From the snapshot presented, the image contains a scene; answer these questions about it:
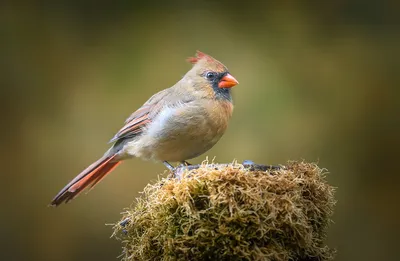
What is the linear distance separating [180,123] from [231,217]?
0.98 m

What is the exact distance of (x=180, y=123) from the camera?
239cm

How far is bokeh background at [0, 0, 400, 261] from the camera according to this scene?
3.80 m

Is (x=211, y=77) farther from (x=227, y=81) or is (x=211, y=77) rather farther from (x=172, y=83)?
(x=172, y=83)

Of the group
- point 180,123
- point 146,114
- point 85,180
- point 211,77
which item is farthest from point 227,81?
point 85,180

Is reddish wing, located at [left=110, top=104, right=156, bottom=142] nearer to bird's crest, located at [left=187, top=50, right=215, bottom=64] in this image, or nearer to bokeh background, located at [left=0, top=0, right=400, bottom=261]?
bird's crest, located at [left=187, top=50, right=215, bottom=64]

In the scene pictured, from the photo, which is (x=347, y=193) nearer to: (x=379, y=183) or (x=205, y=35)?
(x=379, y=183)

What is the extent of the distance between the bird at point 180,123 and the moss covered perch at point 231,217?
2.34 ft

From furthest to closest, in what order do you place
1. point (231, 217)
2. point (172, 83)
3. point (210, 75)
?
point (172, 83) < point (210, 75) < point (231, 217)

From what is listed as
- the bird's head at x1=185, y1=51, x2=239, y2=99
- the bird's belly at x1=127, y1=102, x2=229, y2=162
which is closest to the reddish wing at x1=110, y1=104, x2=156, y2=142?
the bird's belly at x1=127, y1=102, x2=229, y2=162

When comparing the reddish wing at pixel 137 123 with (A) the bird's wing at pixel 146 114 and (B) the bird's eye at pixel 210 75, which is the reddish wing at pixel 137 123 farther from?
(B) the bird's eye at pixel 210 75

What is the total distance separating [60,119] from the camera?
4020mm

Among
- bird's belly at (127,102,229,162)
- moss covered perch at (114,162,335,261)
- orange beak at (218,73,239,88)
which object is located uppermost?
orange beak at (218,73,239,88)

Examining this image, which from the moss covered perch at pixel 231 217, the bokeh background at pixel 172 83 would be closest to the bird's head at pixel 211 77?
the moss covered perch at pixel 231 217

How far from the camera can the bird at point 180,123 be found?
7.84 ft
